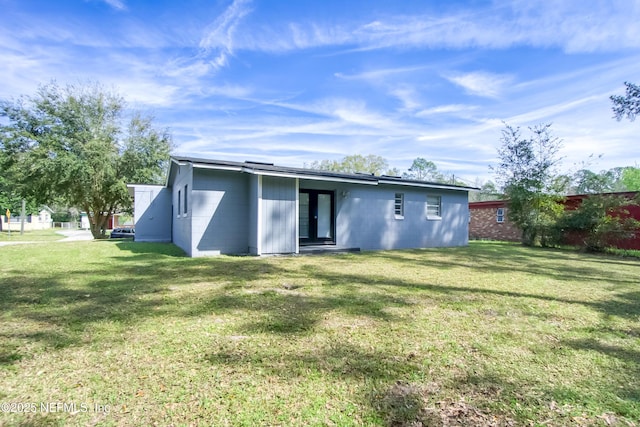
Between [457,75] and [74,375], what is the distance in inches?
618

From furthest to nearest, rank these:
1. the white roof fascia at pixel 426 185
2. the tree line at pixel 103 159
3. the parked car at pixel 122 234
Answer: the parked car at pixel 122 234 < the tree line at pixel 103 159 < the white roof fascia at pixel 426 185

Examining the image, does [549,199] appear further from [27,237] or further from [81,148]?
[27,237]

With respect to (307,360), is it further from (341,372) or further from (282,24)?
(282,24)

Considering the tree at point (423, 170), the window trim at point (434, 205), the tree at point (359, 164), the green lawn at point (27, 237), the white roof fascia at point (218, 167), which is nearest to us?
the white roof fascia at point (218, 167)

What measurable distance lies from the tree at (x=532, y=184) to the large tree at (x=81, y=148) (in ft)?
68.9

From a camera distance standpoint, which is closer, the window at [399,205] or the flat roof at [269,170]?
the flat roof at [269,170]

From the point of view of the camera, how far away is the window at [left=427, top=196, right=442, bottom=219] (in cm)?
1418

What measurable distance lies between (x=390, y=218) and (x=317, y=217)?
10.1 ft

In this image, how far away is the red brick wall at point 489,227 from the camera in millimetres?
20500

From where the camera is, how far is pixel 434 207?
14336mm

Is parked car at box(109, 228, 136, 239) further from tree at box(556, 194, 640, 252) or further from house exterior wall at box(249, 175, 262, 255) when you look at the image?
tree at box(556, 194, 640, 252)

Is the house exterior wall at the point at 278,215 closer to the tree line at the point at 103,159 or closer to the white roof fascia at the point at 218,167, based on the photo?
the white roof fascia at the point at 218,167

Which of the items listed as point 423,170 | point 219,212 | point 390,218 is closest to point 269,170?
point 219,212

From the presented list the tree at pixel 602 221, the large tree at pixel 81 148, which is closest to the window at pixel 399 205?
the tree at pixel 602 221
